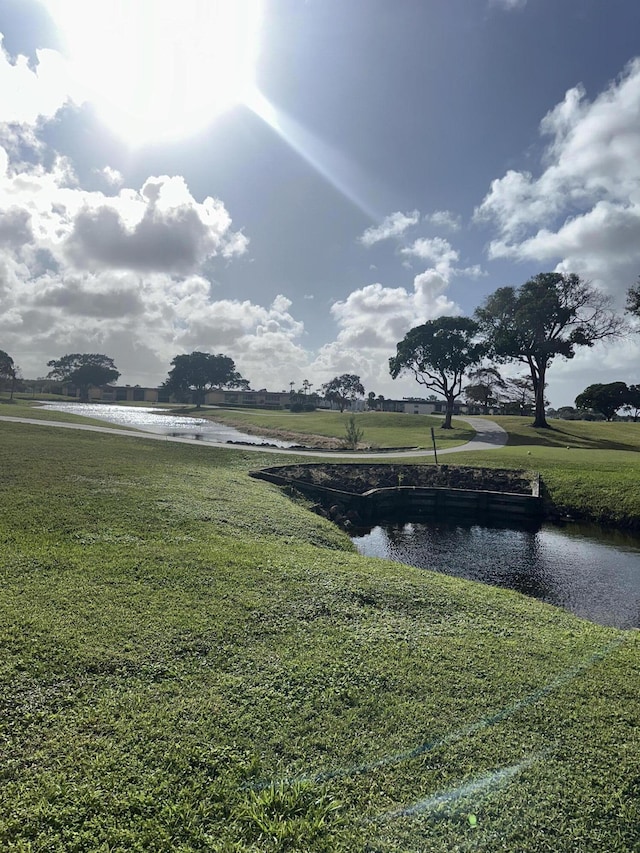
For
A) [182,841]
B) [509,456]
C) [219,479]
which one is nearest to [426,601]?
[182,841]

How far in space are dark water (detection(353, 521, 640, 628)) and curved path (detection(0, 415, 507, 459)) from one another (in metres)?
10.9

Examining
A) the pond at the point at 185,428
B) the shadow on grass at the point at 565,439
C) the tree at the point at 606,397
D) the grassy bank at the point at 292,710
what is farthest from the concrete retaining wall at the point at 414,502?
the tree at the point at 606,397

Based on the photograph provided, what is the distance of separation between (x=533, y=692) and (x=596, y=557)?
36.6 ft

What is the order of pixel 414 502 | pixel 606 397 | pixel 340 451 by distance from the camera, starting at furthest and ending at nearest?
1. pixel 606 397
2. pixel 340 451
3. pixel 414 502

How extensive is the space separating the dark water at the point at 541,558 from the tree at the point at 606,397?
60947 millimetres

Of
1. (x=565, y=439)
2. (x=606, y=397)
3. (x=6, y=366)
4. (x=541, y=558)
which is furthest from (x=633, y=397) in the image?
(x=6, y=366)

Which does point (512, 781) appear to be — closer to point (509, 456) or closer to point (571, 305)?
point (509, 456)

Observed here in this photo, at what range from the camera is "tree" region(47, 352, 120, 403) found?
113938 mm

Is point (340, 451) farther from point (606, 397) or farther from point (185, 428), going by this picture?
point (606, 397)

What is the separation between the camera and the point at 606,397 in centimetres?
6888

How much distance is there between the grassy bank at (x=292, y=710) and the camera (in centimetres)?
318

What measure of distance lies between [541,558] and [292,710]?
11768 millimetres

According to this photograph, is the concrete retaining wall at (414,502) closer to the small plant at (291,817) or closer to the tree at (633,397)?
the small plant at (291,817)

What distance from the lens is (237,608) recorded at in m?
6.34
